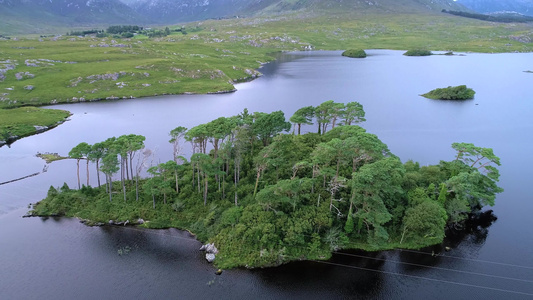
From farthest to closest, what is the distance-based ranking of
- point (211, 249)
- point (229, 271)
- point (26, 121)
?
point (26, 121) < point (211, 249) < point (229, 271)

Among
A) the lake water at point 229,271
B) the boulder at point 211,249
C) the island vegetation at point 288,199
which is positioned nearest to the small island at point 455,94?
the lake water at point 229,271

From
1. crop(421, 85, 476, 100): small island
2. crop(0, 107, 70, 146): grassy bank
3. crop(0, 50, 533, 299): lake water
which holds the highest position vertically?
crop(421, 85, 476, 100): small island

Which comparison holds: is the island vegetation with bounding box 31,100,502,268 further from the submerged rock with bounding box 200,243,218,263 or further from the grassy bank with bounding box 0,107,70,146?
the grassy bank with bounding box 0,107,70,146

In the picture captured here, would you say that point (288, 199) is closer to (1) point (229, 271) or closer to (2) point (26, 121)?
(1) point (229, 271)

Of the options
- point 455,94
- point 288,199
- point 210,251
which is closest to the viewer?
point 210,251

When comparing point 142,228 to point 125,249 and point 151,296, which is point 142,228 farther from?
point 151,296

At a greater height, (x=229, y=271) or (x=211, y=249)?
(x=211, y=249)

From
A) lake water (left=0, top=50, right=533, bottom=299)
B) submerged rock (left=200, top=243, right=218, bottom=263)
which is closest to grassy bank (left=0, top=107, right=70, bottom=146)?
lake water (left=0, top=50, right=533, bottom=299)

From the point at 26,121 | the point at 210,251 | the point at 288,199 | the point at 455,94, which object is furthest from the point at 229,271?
the point at 455,94

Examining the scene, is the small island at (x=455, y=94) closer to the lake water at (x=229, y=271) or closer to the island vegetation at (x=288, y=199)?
the lake water at (x=229, y=271)
